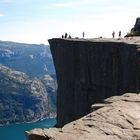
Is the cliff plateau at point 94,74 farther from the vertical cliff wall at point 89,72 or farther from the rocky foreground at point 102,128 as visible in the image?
the rocky foreground at point 102,128

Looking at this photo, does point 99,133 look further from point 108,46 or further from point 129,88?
point 108,46

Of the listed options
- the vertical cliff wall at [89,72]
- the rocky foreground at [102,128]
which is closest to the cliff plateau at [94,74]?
the vertical cliff wall at [89,72]

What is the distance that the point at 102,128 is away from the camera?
1161 centimetres

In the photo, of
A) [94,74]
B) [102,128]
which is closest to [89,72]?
[94,74]

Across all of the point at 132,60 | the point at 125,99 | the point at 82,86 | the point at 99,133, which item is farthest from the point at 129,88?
the point at 99,133

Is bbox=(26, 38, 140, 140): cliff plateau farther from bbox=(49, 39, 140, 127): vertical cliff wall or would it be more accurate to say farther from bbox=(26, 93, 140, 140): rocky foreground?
bbox=(26, 93, 140, 140): rocky foreground

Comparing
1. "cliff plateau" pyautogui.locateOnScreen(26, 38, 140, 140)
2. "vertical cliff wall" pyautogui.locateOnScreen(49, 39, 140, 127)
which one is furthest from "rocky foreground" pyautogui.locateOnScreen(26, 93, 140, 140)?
"vertical cliff wall" pyautogui.locateOnScreen(49, 39, 140, 127)

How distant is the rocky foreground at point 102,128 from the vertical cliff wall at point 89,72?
21.6 m

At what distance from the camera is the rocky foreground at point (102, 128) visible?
10.8m

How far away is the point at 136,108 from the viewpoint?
568 inches

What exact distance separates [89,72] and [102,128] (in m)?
33.1

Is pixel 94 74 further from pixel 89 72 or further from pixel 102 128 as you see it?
pixel 102 128

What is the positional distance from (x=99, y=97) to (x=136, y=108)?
94.2 feet

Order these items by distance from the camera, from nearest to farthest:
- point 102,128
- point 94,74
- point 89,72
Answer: point 102,128 < point 94,74 < point 89,72
